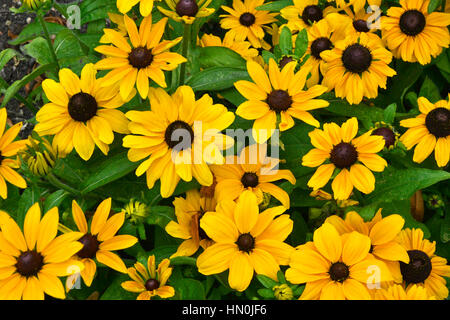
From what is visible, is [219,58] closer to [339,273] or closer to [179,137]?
[179,137]

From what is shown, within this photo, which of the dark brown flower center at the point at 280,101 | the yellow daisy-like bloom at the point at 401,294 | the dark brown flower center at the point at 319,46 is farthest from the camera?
the dark brown flower center at the point at 319,46

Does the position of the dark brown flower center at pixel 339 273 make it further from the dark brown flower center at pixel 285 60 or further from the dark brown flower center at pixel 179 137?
the dark brown flower center at pixel 285 60

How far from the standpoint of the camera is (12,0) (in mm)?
2088

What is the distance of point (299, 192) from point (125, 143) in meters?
0.50

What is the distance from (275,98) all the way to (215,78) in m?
0.21

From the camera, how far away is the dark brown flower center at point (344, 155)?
42.0 inches

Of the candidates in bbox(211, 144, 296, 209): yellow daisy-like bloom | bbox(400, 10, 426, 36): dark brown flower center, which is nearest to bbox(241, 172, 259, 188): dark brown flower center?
bbox(211, 144, 296, 209): yellow daisy-like bloom

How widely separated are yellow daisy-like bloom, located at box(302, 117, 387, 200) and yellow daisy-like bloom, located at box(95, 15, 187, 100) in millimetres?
A: 349

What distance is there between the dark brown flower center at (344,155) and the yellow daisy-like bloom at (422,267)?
19cm

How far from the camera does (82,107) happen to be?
1.09 meters

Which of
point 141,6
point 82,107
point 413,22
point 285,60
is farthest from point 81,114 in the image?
point 413,22

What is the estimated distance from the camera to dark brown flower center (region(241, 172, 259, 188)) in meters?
1.15

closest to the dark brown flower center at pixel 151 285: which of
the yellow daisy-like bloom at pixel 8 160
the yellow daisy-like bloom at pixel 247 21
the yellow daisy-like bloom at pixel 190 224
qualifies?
the yellow daisy-like bloom at pixel 190 224

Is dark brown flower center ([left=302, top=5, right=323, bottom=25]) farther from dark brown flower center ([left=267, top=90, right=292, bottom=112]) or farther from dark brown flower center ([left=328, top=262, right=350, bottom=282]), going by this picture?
dark brown flower center ([left=328, top=262, right=350, bottom=282])
